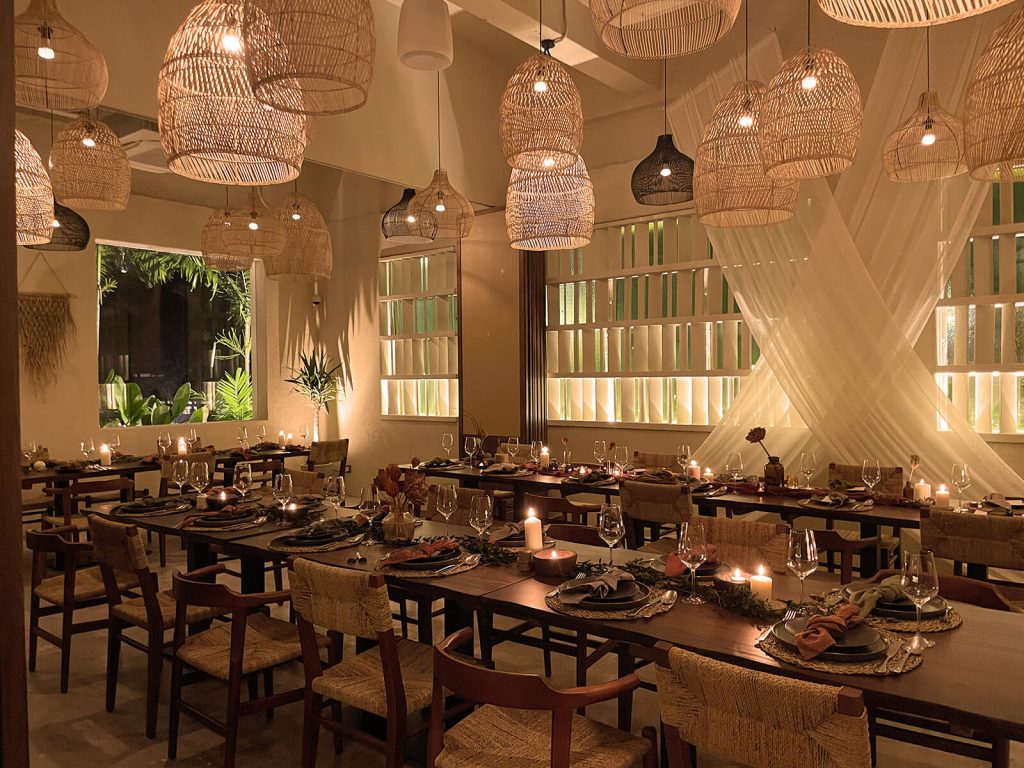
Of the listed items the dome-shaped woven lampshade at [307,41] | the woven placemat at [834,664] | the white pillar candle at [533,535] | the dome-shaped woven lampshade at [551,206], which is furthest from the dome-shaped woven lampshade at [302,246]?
the woven placemat at [834,664]

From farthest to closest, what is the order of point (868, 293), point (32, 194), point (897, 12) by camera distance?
point (868, 293) → point (32, 194) → point (897, 12)

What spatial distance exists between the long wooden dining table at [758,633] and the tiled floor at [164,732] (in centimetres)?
69

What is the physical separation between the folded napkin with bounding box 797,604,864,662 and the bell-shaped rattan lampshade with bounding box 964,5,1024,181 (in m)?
1.83

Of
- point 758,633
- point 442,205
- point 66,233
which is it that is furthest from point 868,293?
point 66,233

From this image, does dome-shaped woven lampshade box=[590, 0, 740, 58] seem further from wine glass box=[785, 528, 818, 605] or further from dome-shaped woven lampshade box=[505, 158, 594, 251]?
wine glass box=[785, 528, 818, 605]

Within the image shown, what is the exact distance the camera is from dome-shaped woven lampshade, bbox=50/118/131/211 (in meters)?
4.02

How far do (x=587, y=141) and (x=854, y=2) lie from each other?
6108mm

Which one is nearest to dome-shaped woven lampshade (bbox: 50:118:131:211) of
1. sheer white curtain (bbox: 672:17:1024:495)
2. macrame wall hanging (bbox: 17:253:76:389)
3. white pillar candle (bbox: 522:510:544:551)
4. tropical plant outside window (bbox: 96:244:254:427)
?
white pillar candle (bbox: 522:510:544:551)

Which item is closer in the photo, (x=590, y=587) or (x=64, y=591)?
(x=590, y=587)

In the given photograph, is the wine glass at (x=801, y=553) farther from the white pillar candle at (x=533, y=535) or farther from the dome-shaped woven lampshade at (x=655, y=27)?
the dome-shaped woven lampshade at (x=655, y=27)

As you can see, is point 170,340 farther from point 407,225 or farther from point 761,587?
point 761,587

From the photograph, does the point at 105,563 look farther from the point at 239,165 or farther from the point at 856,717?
the point at 856,717

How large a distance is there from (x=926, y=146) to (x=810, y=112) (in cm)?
187

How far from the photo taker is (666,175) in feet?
18.8
